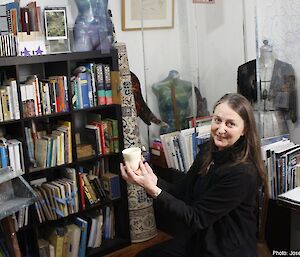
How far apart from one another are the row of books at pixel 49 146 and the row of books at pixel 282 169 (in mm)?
1268

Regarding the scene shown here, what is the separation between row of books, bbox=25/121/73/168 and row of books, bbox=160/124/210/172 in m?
0.76

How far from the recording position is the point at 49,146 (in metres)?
2.73

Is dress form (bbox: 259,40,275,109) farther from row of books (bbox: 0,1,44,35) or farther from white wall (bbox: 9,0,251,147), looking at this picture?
row of books (bbox: 0,1,44,35)

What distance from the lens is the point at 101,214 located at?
10.2 ft

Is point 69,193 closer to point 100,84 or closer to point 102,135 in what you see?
point 102,135

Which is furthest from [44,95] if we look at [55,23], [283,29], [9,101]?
[283,29]

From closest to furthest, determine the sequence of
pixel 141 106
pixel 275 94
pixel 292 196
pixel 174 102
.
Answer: pixel 292 196 → pixel 275 94 → pixel 141 106 → pixel 174 102

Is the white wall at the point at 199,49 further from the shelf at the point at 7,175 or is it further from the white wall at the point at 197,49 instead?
the shelf at the point at 7,175

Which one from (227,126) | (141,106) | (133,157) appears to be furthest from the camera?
(141,106)

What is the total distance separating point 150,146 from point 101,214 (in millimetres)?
708

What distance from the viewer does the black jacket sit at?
1.73m

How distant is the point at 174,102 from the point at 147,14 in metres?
0.74

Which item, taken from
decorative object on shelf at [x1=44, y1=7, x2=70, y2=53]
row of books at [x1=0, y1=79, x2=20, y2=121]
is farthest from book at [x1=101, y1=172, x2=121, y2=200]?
decorative object on shelf at [x1=44, y1=7, x2=70, y2=53]

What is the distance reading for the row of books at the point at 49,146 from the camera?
2.71 metres
